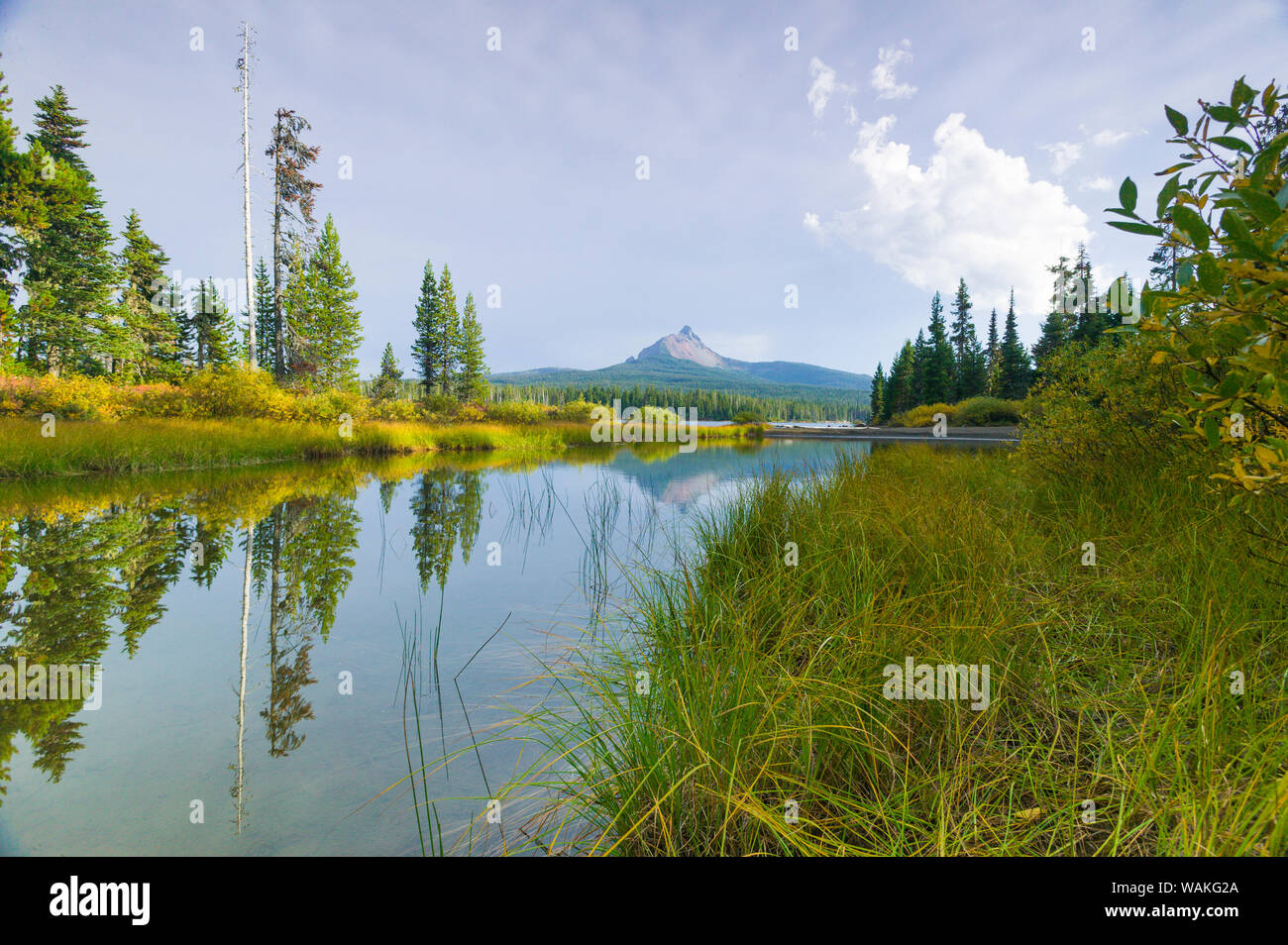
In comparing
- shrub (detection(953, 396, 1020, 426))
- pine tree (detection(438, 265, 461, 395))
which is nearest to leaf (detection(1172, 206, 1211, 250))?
shrub (detection(953, 396, 1020, 426))

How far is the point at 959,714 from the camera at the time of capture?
1.77 metres

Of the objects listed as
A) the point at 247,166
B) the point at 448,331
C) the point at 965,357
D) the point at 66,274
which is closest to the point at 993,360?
the point at 965,357

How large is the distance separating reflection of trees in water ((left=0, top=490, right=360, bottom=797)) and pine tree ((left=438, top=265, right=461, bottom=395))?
34.7 metres

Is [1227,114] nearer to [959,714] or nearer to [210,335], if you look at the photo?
[959,714]

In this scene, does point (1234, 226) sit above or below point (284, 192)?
below

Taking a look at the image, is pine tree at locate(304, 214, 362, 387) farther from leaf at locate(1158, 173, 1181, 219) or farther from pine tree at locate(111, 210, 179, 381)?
leaf at locate(1158, 173, 1181, 219)

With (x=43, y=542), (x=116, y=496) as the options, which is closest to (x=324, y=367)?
(x=116, y=496)

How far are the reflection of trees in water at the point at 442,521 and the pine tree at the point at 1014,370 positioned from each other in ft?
122

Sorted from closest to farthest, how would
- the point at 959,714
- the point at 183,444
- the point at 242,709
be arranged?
the point at 959,714 → the point at 242,709 → the point at 183,444

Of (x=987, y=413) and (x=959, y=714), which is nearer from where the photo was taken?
(x=959, y=714)

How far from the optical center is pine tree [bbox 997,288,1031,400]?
34.9 meters

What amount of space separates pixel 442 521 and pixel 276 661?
430 centimetres

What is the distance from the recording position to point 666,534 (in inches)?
245
